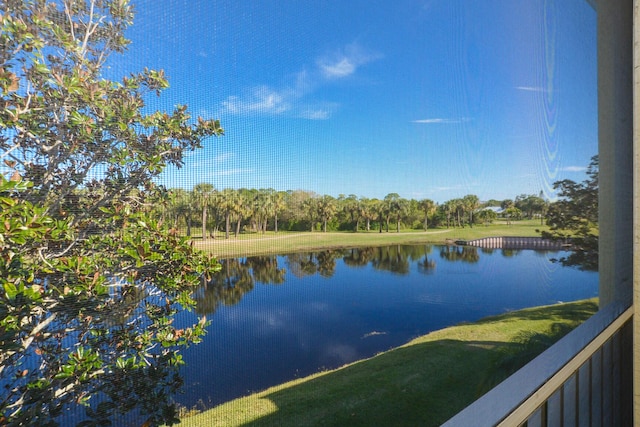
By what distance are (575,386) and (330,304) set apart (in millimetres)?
919

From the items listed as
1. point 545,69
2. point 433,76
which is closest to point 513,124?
point 545,69

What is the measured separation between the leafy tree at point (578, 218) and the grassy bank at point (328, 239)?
0.25m

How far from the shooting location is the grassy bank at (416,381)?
30.9 inches

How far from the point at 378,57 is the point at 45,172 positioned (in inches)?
39.6

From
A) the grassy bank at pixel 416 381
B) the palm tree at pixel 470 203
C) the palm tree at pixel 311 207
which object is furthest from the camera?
the palm tree at pixel 470 203

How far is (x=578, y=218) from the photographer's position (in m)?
1.97

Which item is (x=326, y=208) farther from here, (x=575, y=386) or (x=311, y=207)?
(x=575, y=386)

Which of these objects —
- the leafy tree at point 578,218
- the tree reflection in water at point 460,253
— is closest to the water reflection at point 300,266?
the tree reflection in water at point 460,253

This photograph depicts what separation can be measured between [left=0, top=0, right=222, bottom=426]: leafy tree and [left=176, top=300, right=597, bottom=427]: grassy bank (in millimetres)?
Result: 175

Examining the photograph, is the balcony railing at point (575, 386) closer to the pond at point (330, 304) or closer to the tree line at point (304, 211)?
the pond at point (330, 304)

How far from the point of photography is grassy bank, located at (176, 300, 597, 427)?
78cm

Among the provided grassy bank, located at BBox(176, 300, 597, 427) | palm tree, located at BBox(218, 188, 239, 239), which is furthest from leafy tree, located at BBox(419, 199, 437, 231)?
palm tree, located at BBox(218, 188, 239, 239)

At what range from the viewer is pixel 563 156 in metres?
1.82

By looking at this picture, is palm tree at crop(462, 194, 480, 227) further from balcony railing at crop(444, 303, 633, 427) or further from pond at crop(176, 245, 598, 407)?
balcony railing at crop(444, 303, 633, 427)
